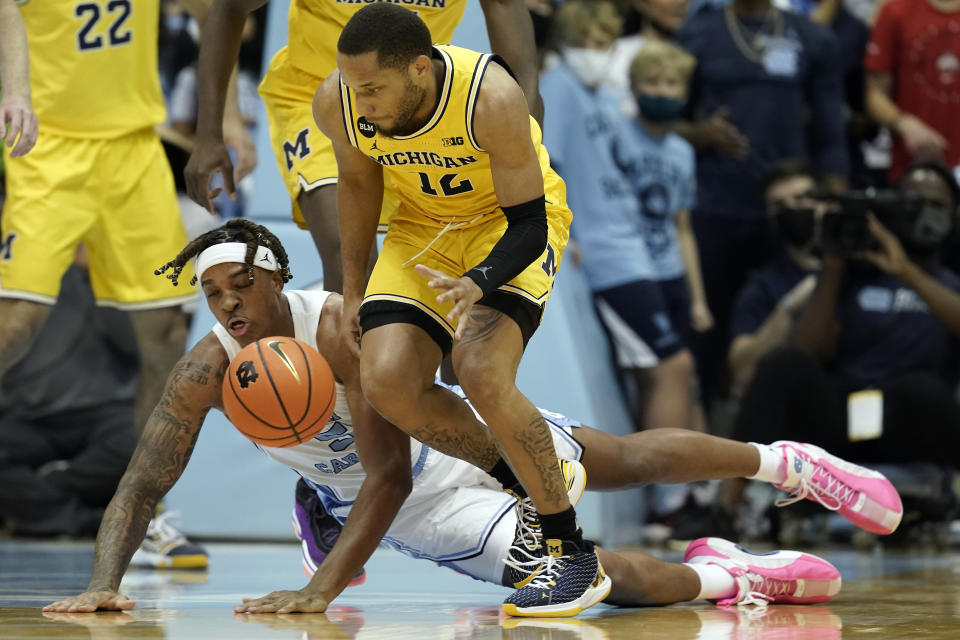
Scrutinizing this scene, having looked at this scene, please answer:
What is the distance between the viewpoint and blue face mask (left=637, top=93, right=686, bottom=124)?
768 cm

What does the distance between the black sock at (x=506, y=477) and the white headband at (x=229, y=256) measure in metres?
0.91

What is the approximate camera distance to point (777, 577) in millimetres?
4344

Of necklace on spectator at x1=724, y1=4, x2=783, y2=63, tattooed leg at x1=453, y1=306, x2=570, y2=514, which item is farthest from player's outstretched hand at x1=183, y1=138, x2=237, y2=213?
necklace on spectator at x1=724, y1=4, x2=783, y2=63

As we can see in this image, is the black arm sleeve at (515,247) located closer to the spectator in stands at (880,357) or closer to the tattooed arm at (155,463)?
the tattooed arm at (155,463)

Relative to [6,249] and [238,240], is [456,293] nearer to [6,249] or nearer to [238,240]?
[238,240]

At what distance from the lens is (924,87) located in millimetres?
8422

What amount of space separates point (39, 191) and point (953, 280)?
4.80 meters

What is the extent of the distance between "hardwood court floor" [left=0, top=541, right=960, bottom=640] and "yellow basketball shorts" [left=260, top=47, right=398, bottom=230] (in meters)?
1.40

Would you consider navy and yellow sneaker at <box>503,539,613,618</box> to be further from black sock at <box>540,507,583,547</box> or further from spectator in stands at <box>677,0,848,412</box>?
spectator in stands at <box>677,0,848,412</box>

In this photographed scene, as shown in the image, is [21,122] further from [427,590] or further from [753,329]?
[753,329]

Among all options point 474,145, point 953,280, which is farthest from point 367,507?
point 953,280

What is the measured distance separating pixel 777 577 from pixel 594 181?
366 cm

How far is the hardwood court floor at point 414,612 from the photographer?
3424mm

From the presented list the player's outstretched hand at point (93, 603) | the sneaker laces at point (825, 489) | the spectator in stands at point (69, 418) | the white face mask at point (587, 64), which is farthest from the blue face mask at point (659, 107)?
the player's outstretched hand at point (93, 603)
